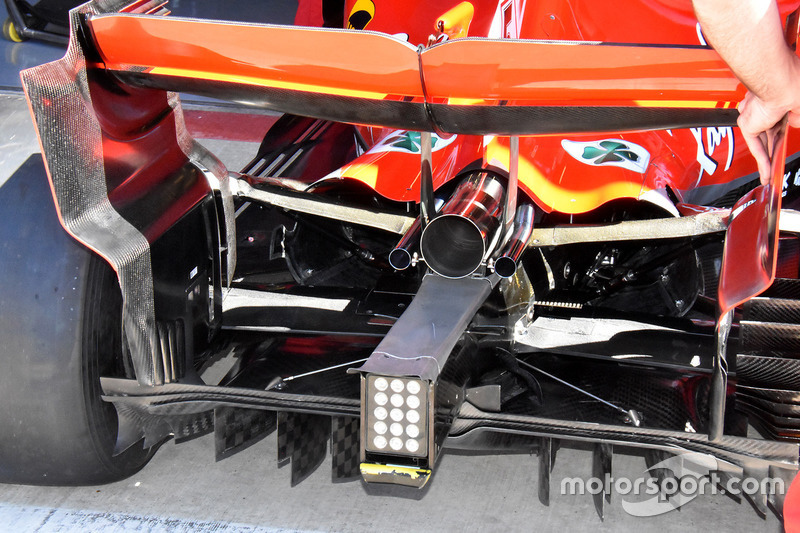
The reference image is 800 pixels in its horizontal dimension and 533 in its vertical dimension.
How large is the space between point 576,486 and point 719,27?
144 cm

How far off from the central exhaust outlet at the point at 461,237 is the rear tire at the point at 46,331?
2.69 feet

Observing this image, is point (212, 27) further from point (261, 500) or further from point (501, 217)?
point (261, 500)

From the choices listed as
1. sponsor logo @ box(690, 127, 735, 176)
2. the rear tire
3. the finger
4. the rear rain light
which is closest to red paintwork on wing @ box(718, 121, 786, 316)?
the finger

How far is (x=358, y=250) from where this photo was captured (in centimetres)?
292

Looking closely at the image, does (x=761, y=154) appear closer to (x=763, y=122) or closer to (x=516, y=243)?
(x=763, y=122)

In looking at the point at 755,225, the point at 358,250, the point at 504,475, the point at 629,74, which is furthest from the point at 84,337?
the point at 755,225

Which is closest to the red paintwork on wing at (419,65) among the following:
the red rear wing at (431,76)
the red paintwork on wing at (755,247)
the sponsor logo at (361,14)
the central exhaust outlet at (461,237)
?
the red rear wing at (431,76)

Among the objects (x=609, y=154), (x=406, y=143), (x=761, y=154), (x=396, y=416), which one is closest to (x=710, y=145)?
(x=609, y=154)

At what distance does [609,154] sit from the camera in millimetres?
2602

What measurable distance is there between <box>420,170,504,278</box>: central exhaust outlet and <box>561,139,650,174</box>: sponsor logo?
1.53ft

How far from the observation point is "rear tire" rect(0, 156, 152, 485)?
2.08 m

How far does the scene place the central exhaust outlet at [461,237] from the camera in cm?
215

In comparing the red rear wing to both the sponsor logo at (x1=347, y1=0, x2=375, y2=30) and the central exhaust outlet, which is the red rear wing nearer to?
the central exhaust outlet

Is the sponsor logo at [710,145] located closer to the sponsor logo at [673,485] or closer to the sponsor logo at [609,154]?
the sponsor logo at [609,154]
